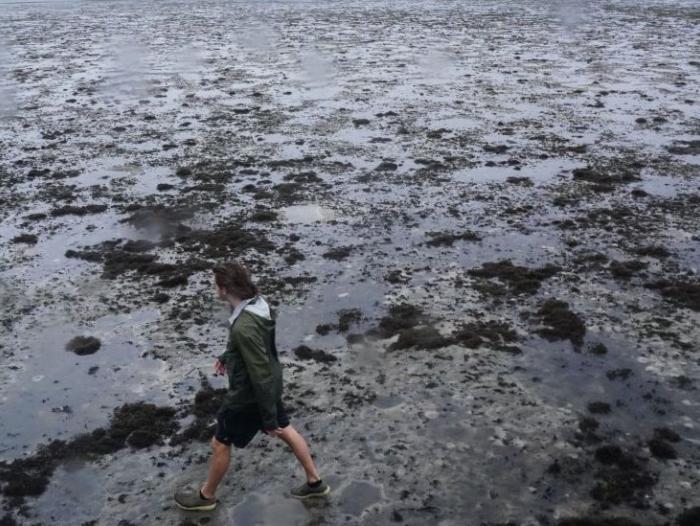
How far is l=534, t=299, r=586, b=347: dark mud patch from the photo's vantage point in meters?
9.64

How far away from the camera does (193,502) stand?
22.1ft

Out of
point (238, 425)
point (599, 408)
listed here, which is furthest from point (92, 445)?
point (599, 408)

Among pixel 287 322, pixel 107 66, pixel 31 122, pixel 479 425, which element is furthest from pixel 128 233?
pixel 107 66

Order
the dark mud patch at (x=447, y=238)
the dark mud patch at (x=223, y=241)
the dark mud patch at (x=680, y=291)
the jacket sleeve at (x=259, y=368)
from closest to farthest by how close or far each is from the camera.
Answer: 1. the jacket sleeve at (x=259, y=368)
2. the dark mud patch at (x=680, y=291)
3. the dark mud patch at (x=223, y=241)
4. the dark mud patch at (x=447, y=238)

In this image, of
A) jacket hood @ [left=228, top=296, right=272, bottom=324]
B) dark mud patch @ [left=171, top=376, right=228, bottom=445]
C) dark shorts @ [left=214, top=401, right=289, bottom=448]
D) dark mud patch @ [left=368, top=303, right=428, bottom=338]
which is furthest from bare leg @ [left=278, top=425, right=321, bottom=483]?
dark mud patch @ [left=368, top=303, right=428, bottom=338]

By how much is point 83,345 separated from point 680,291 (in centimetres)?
888

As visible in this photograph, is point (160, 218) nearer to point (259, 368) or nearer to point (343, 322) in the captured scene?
point (343, 322)

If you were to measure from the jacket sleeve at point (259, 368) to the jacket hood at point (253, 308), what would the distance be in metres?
0.18

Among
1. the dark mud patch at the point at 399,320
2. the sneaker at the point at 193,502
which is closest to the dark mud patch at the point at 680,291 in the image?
the dark mud patch at the point at 399,320

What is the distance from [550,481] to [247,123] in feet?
56.2

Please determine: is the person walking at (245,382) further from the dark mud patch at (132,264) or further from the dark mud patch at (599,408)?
the dark mud patch at (132,264)

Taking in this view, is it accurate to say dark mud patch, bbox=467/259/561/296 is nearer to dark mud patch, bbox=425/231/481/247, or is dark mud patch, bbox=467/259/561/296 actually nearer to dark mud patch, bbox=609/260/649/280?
dark mud patch, bbox=609/260/649/280

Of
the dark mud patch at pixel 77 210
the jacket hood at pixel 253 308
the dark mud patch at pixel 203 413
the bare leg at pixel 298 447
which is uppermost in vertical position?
the jacket hood at pixel 253 308

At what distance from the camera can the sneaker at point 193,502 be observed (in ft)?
22.0
